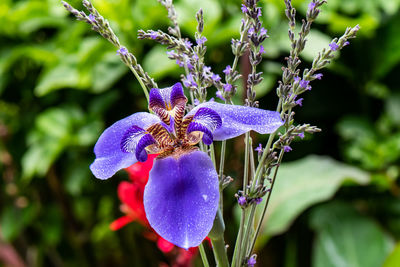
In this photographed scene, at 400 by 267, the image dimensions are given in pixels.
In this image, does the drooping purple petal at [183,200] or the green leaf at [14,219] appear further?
the green leaf at [14,219]

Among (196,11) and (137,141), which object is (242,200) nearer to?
(137,141)

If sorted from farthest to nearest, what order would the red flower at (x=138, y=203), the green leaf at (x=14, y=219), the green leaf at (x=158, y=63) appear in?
the green leaf at (x=14, y=219)
the green leaf at (x=158, y=63)
the red flower at (x=138, y=203)

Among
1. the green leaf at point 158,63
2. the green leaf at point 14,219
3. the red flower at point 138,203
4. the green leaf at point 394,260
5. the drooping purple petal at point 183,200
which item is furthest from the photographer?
the green leaf at point 14,219

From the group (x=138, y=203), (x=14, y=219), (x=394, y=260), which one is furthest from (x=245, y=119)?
(x=14, y=219)

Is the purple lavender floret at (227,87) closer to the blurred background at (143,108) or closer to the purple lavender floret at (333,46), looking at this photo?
the purple lavender floret at (333,46)

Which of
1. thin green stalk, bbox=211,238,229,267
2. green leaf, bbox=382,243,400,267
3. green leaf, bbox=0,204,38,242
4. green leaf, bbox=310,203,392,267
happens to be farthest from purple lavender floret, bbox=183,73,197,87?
green leaf, bbox=0,204,38,242

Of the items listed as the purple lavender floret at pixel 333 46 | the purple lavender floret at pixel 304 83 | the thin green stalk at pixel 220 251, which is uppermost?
the purple lavender floret at pixel 333 46

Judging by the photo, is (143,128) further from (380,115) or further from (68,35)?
(380,115)

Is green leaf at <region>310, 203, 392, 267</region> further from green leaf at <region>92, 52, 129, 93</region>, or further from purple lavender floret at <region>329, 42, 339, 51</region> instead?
purple lavender floret at <region>329, 42, 339, 51</region>

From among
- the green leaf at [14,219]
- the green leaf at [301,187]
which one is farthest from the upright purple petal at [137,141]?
the green leaf at [14,219]
